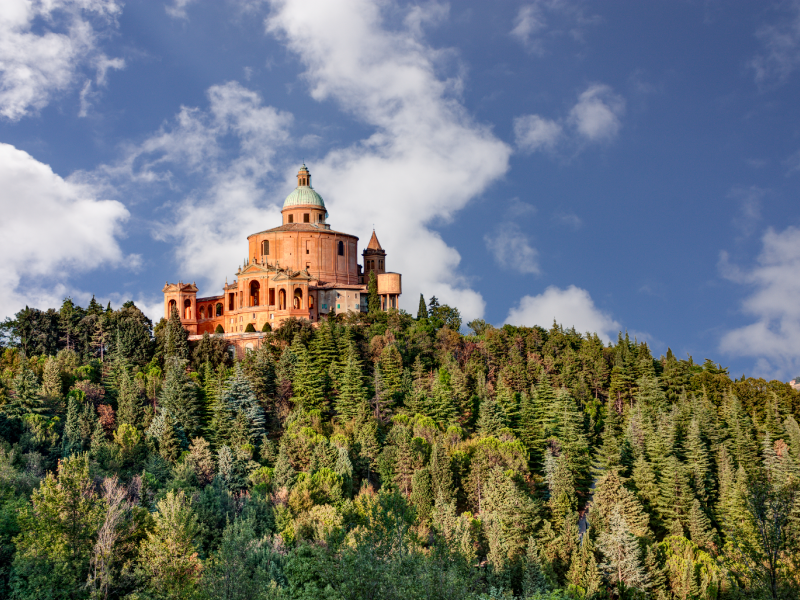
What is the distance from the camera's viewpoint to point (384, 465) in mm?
56406

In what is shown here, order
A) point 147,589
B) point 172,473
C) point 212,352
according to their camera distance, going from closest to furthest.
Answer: point 147,589 → point 172,473 → point 212,352

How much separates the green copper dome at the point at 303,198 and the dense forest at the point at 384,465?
60.1 ft

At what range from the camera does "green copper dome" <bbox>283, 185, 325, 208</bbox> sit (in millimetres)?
91188

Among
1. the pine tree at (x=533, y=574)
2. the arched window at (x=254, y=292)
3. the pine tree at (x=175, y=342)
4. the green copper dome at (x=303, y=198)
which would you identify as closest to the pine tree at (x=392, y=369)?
the pine tree at (x=175, y=342)

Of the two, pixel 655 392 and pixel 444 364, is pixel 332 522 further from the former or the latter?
pixel 655 392

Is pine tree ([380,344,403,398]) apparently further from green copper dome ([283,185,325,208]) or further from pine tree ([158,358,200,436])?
green copper dome ([283,185,325,208])

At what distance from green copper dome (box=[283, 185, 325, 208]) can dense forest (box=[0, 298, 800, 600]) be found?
18.3 metres

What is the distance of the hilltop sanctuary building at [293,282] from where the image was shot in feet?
260

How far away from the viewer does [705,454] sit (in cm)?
5844

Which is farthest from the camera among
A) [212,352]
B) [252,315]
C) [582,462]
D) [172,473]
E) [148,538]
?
[252,315]

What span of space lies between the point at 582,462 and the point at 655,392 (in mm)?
13044

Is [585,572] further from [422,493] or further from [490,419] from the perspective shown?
[490,419]

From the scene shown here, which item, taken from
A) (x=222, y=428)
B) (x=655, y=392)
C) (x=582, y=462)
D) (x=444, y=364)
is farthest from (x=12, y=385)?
(x=655, y=392)

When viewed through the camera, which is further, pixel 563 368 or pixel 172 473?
pixel 563 368
